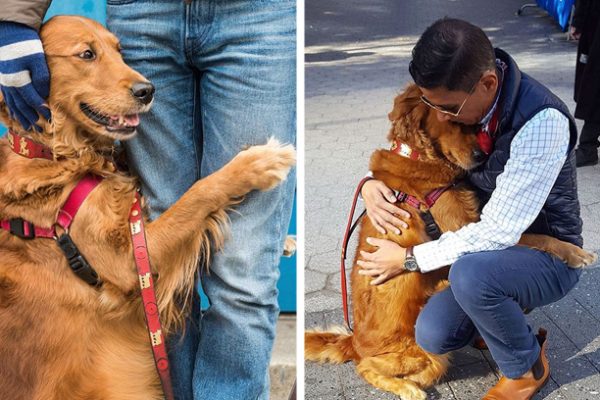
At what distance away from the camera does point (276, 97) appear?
1.30 meters

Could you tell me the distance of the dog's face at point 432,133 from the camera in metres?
1.69

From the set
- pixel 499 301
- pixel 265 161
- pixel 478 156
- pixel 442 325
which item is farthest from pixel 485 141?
pixel 265 161

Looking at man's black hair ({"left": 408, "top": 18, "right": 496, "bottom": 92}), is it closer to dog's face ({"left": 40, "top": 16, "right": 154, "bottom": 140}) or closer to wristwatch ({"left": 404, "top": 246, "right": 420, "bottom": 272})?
wristwatch ({"left": 404, "top": 246, "right": 420, "bottom": 272})

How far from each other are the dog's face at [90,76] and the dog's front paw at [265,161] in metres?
0.23

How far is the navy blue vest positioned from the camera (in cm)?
153

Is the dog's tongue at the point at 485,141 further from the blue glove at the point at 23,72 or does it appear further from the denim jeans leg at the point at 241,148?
the blue glove at the point at 23,72

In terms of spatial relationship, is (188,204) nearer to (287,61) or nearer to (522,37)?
(287,61)

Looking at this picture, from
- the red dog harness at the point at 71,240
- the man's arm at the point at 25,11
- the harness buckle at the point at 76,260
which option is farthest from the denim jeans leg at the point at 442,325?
the man's arm at the point at 25,11

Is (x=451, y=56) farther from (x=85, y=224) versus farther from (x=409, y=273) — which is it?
(x=85, y=224)

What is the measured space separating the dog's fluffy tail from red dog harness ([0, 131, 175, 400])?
24.6 inches

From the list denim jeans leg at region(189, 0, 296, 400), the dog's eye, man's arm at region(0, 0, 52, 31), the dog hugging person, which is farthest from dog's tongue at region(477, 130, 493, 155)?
man's arm at region(0, 0, 52, 31)

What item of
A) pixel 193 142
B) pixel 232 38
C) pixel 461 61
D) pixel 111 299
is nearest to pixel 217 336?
pixel 111 299

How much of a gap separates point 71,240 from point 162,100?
0.34 meters

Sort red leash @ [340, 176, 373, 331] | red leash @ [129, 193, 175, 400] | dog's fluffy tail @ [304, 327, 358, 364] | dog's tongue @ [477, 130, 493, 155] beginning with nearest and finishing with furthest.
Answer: red leash @ [129, 193, 175, 400], dog's tongue @ [477, 130, 493, 155], red leash @ [340, 176, 373, 331], dog's fluffy tail @ [304, 327, 358, 364]
